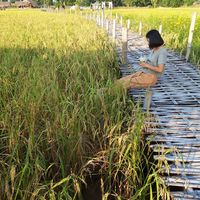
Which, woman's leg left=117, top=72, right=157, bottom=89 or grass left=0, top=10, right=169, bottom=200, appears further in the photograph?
woman's leg left=117, top=72, right=157, bottom=89

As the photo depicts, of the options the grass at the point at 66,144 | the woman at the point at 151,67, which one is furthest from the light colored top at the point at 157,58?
the grass at the point at 66,144

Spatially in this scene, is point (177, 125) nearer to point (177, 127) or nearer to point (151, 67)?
point (177, 127)

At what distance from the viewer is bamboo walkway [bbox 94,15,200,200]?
2.24m

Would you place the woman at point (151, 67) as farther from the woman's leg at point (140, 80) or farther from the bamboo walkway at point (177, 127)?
the bamboo walkway at point (177, 127)

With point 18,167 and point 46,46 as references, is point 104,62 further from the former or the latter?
point 18,167

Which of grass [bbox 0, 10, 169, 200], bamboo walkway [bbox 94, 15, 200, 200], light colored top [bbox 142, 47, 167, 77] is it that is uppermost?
light colored top [bbox 142, 47, 167, 77]

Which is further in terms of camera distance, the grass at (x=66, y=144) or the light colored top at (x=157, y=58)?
the light colored top at (x=157, y=58)

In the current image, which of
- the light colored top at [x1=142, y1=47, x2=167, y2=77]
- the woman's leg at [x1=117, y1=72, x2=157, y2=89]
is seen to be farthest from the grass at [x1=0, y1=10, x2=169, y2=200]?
the light colored top at [x1=142, y1=47, x2=167, y2=77]

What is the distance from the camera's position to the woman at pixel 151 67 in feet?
12.4

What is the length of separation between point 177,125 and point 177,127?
0.06 m

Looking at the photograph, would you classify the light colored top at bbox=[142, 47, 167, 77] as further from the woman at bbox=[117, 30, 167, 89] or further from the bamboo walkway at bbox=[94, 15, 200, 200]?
the bamboo walkway at bbox=[94, 15, 200, 200]

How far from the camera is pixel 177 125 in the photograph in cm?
315

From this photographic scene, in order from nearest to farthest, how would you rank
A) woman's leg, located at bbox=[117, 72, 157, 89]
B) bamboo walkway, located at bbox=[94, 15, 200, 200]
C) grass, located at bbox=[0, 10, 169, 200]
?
grass, located at bbox=[0, 10, 169, 200]
bamboo walkway, located at bbox=[94, 15, 200, 200]
woman's leg, located at bbox=[117, 72, 157, 89]

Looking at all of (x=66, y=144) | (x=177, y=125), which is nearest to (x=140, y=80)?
(x=177, y=125)
